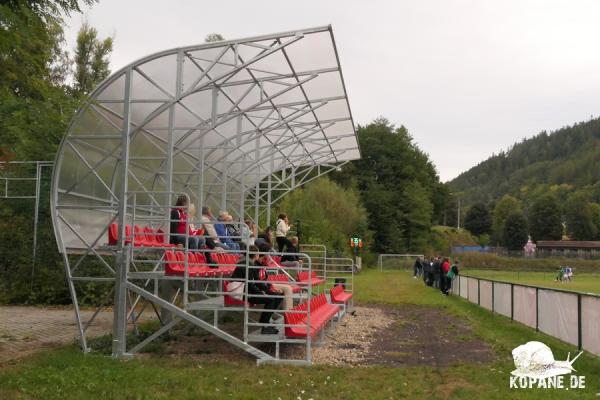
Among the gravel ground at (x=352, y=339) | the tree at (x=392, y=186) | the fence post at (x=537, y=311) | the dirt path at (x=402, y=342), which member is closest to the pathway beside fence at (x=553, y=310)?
the fence post at (x=537, y=311)

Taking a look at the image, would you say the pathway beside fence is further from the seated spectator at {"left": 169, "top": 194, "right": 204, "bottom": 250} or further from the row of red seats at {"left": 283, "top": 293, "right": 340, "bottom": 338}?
the seated spectator at {"left": 169, "top": 194, "right": 204, "bottom": 250}

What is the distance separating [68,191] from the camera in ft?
39.5

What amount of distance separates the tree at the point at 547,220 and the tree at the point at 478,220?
12288mm

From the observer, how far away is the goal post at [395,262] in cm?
5803

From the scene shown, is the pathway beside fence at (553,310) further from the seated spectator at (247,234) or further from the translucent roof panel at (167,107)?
the translucent roof panel at (167,107)

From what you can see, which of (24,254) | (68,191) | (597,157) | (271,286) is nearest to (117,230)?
(68,191)

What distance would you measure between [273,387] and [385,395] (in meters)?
1.42

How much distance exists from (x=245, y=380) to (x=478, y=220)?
12558 centimetres

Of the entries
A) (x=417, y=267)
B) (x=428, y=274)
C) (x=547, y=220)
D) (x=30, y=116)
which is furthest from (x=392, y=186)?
(x=30, y=116)

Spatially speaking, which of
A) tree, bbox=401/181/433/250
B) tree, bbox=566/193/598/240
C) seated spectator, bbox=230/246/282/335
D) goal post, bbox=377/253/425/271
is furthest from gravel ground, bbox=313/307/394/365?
tree, bbox=566/193/598/240

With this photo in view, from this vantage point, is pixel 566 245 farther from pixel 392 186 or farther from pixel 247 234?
pixel 247 234

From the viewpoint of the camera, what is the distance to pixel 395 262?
58844 mm

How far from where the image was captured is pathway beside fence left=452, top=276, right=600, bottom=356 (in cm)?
997

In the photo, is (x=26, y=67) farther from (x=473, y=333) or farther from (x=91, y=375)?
(x=473, y=333)
